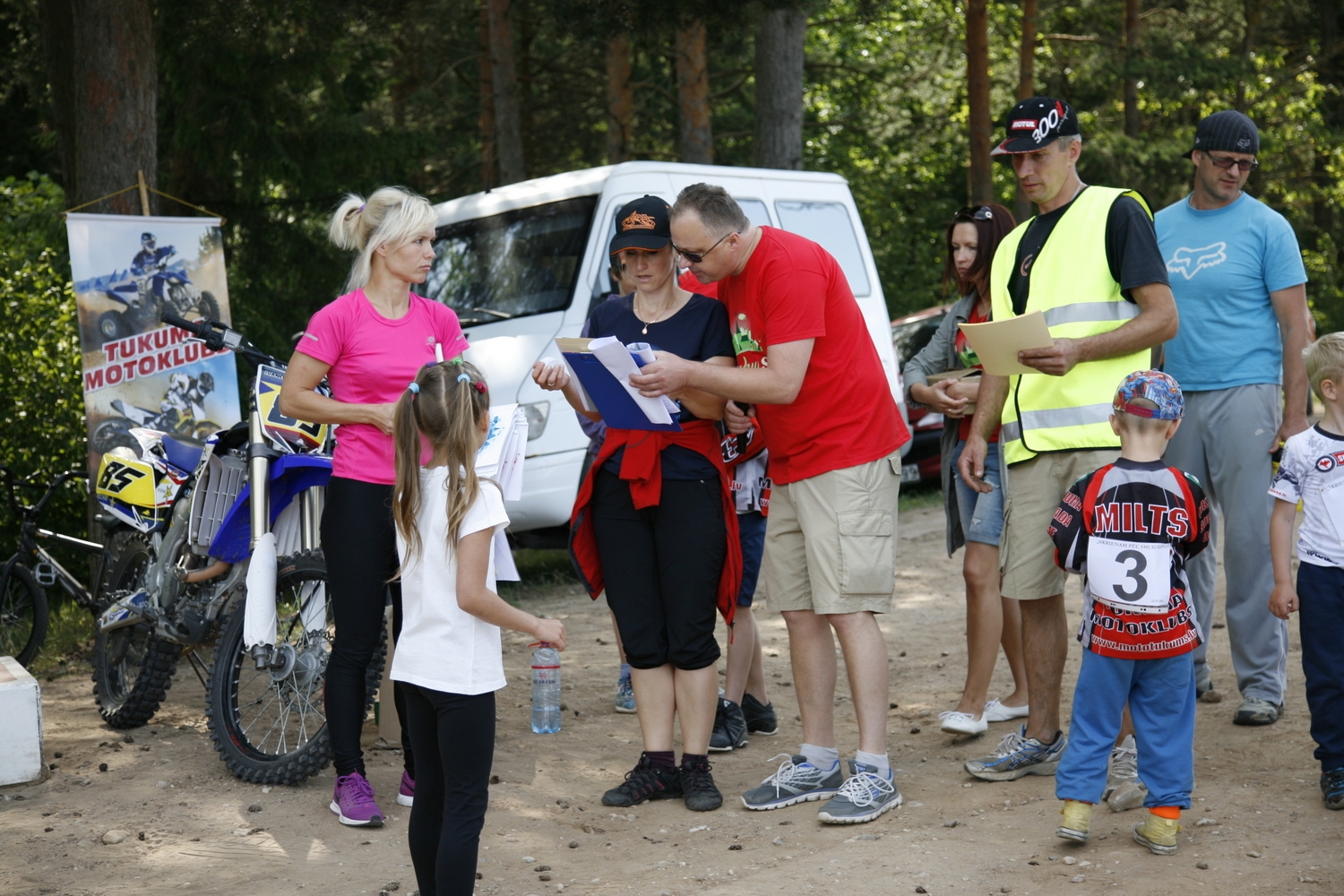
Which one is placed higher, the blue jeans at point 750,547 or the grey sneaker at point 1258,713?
the blue jeans at point 750,547

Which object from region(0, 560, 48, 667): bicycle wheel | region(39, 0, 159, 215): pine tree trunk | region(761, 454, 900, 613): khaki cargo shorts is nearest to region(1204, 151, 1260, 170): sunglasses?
region(761, 454, 900, 613): khaki cargo shorts

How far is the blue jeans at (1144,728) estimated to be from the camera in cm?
375

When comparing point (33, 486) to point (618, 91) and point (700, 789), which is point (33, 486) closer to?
point (700, 789)

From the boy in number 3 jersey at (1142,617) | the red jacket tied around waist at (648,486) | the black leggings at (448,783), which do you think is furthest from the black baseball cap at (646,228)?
the black leggings at (448,783)

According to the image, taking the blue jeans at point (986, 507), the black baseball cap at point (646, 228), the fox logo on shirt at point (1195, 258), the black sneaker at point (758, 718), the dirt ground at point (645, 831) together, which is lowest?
the black sneaker at point (758, 718)

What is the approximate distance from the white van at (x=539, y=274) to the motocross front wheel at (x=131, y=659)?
2404 mm

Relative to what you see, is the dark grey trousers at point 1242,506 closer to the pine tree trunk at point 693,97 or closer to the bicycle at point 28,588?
the bicycle at point 28,588

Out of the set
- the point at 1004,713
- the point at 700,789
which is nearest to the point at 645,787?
the point at 700,789

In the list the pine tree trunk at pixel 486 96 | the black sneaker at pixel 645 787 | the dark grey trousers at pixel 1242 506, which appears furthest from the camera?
the pine tree trunk at pixel 486 96

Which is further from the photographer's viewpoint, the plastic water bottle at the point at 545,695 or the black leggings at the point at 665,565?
the plastic water bottle at the point at 545,695

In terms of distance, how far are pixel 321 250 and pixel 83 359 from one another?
675cm

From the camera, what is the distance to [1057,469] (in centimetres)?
429

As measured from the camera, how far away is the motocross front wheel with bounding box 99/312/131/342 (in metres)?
6.80

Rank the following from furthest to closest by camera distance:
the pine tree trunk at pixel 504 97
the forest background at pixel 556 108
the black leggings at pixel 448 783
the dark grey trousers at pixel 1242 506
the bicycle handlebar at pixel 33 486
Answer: the pine tree trunk at pixel 504 97, the forest background at pixel 556 108, the bicycle handlebar at pixel 33 486, the dark grey trousers at pixel 1242 506, the black leggings at pixel 448 783
